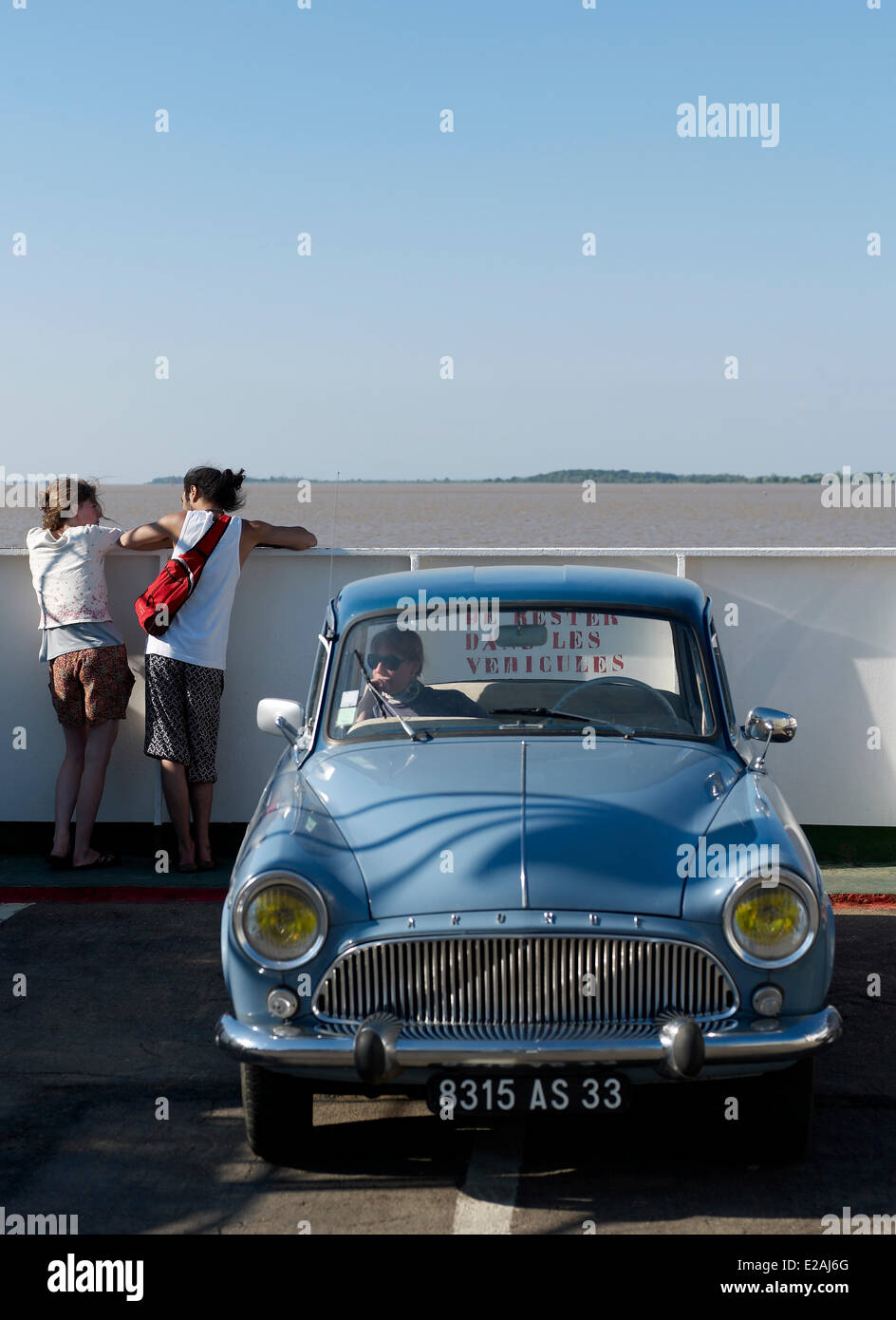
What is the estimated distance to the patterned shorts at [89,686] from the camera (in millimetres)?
7750

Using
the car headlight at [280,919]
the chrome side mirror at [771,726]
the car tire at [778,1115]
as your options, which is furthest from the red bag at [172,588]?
the car tire at [778,1115]

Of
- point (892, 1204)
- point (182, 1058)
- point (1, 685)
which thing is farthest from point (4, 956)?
point (892, 1204)

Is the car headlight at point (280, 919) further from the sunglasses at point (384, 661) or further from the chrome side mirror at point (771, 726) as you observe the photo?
the chrome side mirror at point (771, 726)

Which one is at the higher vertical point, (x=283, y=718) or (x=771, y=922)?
(x=283, y=718)

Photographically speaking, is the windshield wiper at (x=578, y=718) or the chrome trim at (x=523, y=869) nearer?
the chrome trim at (x=523, y=869)

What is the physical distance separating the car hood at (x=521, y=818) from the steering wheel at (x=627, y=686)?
278 mm

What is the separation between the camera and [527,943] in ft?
12.8

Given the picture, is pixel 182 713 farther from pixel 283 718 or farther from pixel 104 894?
pixel 283 718

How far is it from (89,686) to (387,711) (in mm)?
2973

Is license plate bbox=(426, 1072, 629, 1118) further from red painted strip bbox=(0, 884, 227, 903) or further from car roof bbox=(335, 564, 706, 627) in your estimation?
red painted strip bbox=(0, 884, 227, 903)

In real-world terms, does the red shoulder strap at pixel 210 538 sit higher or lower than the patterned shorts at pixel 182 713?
higher

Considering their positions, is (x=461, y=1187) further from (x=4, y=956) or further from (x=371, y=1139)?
(x=4, y=956)

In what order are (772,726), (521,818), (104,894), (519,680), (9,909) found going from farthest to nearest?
(104,894), (9,909), (519,680), (772,726), (521,818)

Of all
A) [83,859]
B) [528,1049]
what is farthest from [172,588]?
[528,1049]
